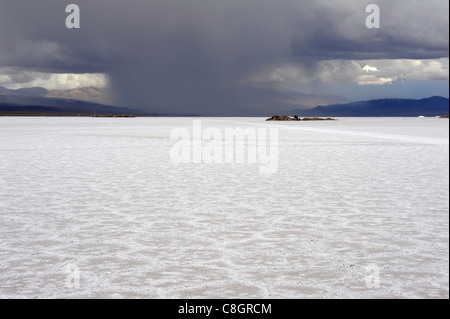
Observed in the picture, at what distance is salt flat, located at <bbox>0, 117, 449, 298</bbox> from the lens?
425cm

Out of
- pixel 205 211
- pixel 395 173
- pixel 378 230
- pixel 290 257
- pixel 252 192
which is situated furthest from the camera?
pixel 395 173

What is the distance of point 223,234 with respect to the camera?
20.0 ft

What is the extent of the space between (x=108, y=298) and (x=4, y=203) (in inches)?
200

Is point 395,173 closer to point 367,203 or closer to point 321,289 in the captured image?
point 367,203

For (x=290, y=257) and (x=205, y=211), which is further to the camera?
(x=205, y=211)

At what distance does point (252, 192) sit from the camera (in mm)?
9398

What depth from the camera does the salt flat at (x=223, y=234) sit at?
4.25m

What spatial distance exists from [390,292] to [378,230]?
2.33 metres

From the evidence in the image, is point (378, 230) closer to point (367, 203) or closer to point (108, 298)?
point (367, 203)
